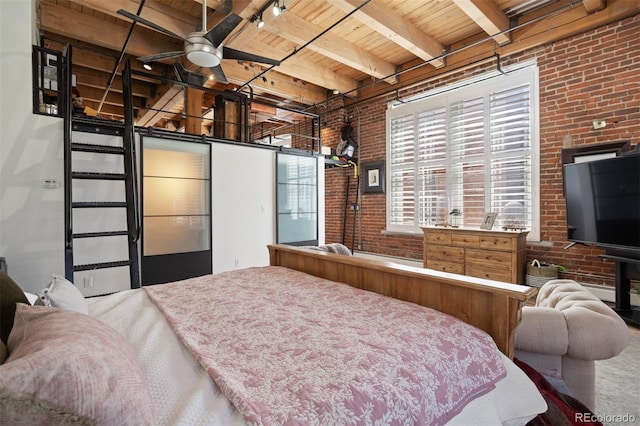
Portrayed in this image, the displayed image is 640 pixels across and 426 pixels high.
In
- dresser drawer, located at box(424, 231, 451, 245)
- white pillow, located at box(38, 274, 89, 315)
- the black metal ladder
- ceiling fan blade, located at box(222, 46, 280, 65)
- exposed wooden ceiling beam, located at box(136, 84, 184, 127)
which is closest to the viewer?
white pillow, located at box(38, 274, 89, 315)

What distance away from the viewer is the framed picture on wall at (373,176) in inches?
248

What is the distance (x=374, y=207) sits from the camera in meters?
6.51

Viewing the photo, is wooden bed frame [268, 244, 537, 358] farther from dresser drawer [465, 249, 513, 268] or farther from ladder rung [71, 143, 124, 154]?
dresser drawer [465, 249, 513, 268]

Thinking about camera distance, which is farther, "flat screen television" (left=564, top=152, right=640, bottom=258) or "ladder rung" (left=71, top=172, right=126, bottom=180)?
"flat screen television" (left=564, top=152, right=640, bottom=258)

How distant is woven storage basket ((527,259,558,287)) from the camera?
13.1ft

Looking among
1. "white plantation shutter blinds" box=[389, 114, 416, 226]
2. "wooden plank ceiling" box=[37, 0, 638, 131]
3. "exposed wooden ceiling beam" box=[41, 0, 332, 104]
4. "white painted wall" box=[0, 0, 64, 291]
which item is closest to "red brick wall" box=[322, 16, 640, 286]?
"wooden plank ceiling" box=[37, 0, 638, 131]

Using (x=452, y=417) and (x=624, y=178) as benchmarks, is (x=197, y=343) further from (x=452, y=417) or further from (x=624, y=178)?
(x=624, y=178)

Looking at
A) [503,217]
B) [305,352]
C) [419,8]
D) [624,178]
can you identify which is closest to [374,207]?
[503,217]

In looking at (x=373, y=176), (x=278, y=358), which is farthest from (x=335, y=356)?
(x=373, y=176)

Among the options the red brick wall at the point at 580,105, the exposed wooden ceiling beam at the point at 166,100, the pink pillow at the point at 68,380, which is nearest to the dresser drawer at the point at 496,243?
the red brick wall at the point at 580,105

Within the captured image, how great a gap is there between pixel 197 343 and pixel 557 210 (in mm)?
4698

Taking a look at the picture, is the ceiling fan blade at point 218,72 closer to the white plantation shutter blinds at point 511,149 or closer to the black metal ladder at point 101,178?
the black metal ladder at point 101,178

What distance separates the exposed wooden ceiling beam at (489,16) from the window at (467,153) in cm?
61

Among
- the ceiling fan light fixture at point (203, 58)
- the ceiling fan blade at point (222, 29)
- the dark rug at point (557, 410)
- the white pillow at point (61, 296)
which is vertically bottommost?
the dark rug at point (557, 410)
